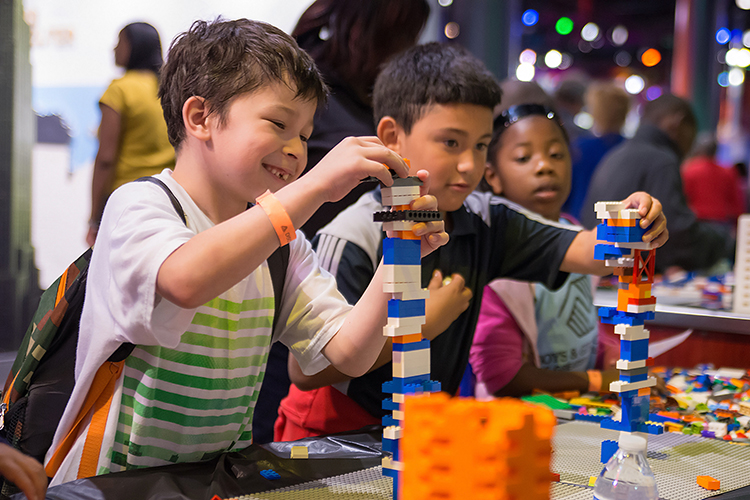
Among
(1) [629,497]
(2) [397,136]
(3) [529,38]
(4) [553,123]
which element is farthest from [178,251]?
(3) [529,38]

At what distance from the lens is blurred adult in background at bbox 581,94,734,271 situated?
351 cm

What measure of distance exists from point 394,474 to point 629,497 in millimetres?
273

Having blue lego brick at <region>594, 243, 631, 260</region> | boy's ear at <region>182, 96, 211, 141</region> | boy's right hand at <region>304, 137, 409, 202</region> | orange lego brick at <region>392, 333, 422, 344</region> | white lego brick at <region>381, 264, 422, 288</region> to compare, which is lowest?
orange lego brick at <region>392, 333, 422, 344</region>

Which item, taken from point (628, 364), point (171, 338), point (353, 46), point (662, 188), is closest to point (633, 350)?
point (628, 364)

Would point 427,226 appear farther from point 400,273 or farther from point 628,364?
point 628,364

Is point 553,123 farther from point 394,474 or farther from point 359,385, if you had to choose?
point 394,474

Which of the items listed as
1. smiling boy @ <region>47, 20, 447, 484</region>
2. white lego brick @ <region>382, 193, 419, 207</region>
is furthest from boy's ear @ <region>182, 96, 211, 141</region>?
white lego brick @ <region>382, 193, 419, 207</region>

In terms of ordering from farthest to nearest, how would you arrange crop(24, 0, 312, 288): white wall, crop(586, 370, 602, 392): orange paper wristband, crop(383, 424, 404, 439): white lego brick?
crop(24, 0, 312, 288): white wall
crop(586, 370, 602, 392): orange paper wristband
crop(383, 424, 404, 439): white lego brick

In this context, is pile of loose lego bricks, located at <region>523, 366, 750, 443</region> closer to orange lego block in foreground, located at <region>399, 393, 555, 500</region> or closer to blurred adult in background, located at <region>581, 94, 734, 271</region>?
orange lego block in foreground, located at <region>399, 393, 555, 500</region>

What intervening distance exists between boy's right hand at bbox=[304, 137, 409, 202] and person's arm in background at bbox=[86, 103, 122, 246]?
74.1 inches

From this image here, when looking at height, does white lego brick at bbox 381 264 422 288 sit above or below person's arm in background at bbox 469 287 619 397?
above

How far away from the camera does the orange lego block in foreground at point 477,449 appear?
0.53m

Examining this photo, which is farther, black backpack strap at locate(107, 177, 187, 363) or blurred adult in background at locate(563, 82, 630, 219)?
blurred adult in background at locate(563, 82, 630, 219)

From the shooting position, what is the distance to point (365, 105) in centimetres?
202
